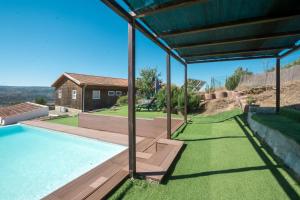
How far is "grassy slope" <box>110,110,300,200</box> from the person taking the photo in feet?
7.48

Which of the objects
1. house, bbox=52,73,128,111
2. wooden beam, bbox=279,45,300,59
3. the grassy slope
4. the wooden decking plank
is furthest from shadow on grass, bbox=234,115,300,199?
house, bbox=52,73,128,111

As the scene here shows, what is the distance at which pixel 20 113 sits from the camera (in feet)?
36.0

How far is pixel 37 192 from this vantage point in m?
3.63

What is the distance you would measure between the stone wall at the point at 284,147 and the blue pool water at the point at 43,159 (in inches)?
174

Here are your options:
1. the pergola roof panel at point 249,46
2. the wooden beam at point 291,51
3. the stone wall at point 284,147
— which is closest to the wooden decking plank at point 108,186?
the stone wall at point 284,147

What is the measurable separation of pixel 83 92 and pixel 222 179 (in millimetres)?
13838

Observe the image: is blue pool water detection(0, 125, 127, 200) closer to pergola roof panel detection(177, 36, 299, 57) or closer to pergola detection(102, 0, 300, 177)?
pergola detection(102, 0, 300, 177)

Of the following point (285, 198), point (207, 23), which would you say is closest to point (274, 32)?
point (207, 23)

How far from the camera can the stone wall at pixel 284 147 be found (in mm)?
2659

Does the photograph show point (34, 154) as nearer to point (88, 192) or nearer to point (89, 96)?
point (88, 192)

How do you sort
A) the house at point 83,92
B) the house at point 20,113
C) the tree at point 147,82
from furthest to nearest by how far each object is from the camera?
the tree at point 147,82
the house at point 83,92
the house at point 20,113

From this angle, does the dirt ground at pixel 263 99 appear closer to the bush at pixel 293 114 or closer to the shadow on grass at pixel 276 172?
the bush at pixel 293 114

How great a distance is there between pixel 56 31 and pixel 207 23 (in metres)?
9.40

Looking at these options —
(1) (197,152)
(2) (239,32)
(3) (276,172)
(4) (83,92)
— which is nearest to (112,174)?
(1) (197,152)
